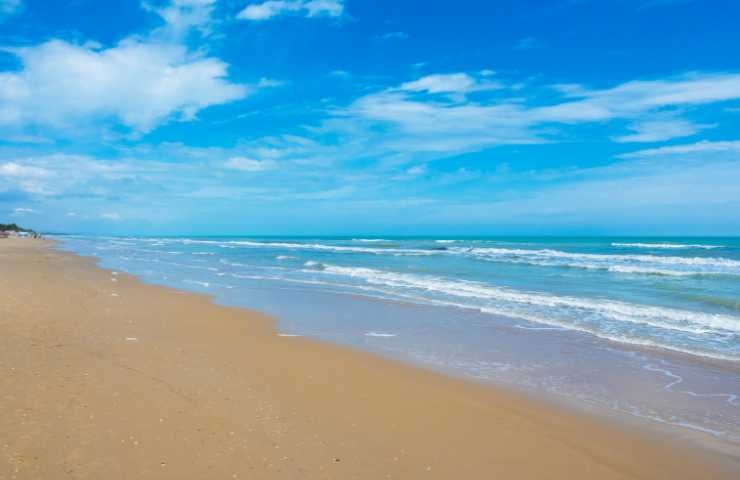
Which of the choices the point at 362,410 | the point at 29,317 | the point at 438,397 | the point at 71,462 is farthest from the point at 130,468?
the point at 29,317

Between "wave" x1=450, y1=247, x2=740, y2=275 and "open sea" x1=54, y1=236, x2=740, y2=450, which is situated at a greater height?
"wave" x1=450, y1=247, x2=740, y2=275

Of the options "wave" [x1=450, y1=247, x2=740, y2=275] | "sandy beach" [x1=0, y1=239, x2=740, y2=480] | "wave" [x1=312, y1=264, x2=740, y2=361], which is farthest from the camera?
"wave" [x1=450, y1=247, x2=740, y2=275]

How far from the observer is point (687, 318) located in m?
11.2

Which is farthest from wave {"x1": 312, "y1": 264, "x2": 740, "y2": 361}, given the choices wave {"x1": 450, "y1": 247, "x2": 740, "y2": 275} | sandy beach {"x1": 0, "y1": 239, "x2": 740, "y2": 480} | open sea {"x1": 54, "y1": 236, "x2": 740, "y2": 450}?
wave {"x1": 450, "y1": 247, "x2": 740, "y2": 275}

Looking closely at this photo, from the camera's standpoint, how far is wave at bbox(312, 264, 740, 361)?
908cm

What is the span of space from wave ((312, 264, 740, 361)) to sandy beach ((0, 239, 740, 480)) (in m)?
4.86

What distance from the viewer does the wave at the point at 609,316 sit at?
9.08 m

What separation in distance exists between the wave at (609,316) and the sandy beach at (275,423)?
4.86 metres

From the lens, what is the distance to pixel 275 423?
471 centimetres

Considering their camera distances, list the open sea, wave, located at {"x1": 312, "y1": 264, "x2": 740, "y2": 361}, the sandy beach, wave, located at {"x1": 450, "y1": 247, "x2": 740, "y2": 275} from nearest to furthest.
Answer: the sandy beach
the open sea
wave, located at {"x1": 312, "y1": 264, "x2": 740, "y2": 361}
wave, located at {"x1": 450, "y1": 247, "x2": 740, "y2": 275}

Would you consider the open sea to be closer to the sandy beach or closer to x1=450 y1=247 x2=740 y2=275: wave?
the sandy beach

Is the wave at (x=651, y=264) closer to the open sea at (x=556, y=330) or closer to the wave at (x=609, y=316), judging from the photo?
the open sea at (x=556, y=330)

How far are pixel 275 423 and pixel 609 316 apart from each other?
9.68 metres

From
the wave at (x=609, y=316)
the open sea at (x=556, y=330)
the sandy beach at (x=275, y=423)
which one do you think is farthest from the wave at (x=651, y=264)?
the sandy beach at (x=275, y=423)
